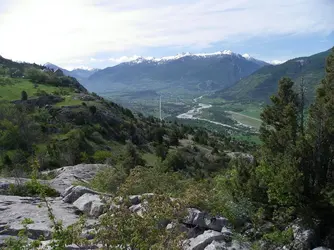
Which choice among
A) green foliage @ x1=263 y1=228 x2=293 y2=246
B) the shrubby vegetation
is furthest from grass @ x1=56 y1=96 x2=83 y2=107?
green foliage @ x1=263 y1=228 x2=293 y2=246

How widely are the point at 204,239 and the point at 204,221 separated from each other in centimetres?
156

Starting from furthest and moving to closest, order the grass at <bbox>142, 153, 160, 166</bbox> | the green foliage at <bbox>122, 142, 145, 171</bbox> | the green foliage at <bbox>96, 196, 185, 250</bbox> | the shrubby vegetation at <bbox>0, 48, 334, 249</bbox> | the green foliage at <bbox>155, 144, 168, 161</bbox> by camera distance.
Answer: the green foliage at <bbox>155, 144, 168, 161</bbox> → the grass at <bbox>142, 153, 160, 166</bbox> → the green foliage at <bbox>122, 142, 145, 171</bbox> → the shrubby vegetation at <bbox>0, 48, 334, 249</bbox> → the green foliage at <bbox>96, 196, 185, 250</bbox>

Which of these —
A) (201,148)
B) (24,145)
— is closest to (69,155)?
(24,145)

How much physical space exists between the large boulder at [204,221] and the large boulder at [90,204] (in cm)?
465

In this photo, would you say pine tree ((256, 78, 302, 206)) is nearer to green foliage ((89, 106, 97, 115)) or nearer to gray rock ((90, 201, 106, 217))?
gray rock ((90, 201, 106, 217))

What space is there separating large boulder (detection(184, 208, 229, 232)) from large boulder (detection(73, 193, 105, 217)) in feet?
15.3

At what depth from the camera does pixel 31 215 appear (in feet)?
59.1

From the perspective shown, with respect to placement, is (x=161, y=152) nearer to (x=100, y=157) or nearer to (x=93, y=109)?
(x=100, y=157)

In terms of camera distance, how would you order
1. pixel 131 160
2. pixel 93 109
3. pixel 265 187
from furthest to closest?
pixel 93 109 < pixel 131 160 < pixel 265 187

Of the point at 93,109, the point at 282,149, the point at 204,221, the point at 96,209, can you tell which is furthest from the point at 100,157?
the point at 204,221

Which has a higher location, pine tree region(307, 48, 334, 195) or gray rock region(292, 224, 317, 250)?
pine tree region(307, 48, 334, 195)

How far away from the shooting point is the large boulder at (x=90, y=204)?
18250 millimetres

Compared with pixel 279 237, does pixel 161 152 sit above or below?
below

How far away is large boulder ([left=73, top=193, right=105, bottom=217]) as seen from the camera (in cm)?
1825
